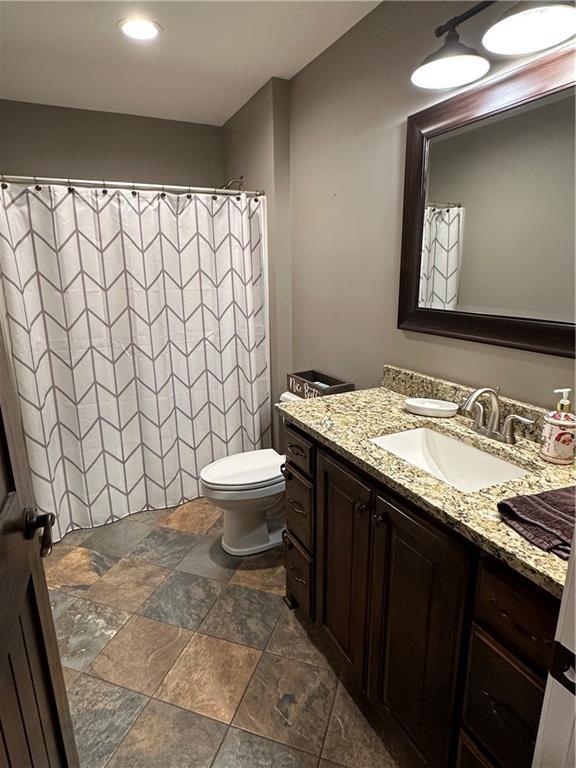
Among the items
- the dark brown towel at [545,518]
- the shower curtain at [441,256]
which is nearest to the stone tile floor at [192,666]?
the dark brown towel at [545,518]

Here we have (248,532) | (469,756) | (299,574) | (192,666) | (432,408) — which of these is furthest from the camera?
(248,532)

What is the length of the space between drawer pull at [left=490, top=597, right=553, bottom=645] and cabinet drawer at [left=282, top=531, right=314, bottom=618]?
2.82 ft

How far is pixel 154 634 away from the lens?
5.83 ft

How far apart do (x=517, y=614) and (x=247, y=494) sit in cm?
138

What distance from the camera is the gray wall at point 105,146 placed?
2621mm

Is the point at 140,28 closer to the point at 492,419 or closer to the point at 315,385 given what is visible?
the point at 315,385

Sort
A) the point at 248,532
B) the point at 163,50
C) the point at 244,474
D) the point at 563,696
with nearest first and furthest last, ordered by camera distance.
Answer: the point at 563,696, the point at 163,50, the point at 244,474, the point at 248,532

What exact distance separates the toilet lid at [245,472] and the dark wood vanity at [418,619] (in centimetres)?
44

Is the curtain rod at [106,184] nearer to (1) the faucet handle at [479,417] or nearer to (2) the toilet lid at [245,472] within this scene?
(2) the toilet lid at [245,472]

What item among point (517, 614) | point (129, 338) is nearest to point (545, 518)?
point (517, 614)

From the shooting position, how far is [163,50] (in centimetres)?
202

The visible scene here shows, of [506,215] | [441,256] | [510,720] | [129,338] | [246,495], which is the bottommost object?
[246,495]

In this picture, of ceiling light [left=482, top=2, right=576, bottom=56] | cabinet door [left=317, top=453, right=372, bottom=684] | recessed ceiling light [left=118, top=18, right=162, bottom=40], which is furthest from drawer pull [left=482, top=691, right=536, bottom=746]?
recessed ceiling light [left=118, top=18, right=162, bottom=40]

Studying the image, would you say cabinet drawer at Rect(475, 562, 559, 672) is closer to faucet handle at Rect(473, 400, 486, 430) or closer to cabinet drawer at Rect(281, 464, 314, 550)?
faucet handle at Rect(473, 400, 486, 430)
